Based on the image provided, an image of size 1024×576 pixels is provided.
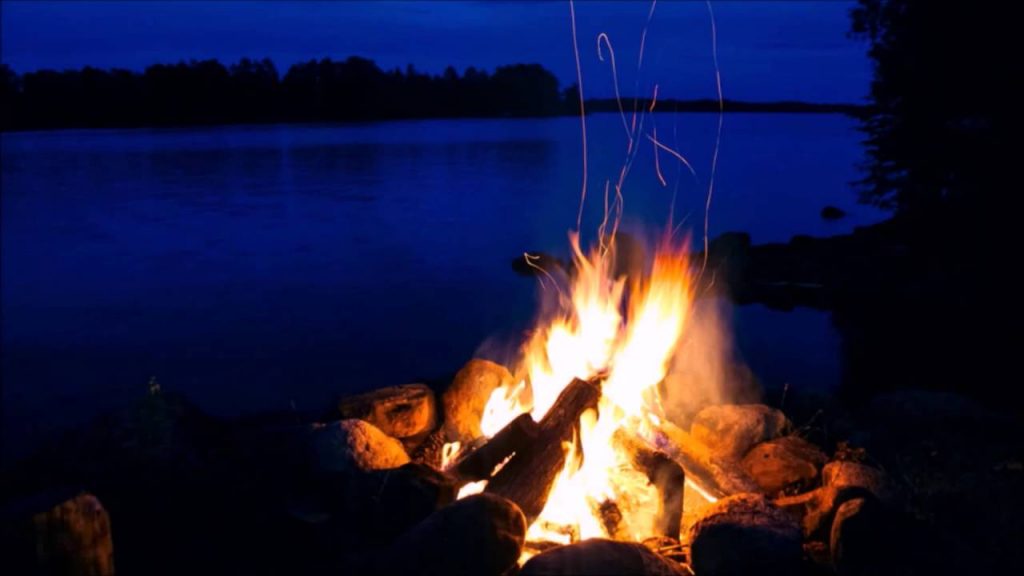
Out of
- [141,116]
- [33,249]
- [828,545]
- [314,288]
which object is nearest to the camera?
[828,545]

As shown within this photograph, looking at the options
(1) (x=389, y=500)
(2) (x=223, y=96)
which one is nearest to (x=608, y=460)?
(1) (x=389, y=500)

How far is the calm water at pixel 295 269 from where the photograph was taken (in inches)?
424

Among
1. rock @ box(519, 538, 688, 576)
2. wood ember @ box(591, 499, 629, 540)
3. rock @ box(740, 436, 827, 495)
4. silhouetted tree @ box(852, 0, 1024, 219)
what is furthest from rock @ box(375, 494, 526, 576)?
silhouetted tree @ box(852, 0, 1024, 219)

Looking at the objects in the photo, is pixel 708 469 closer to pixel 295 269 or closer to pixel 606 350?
pixel 606 350

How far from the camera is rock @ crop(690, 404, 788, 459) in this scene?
5.77m

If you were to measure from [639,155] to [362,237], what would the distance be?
3267 cm

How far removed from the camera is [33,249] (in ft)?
67.6

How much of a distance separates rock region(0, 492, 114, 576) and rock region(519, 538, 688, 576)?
2030 millimetres

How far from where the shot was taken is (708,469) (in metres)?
5.25

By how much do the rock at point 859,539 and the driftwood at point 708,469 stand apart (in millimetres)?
727

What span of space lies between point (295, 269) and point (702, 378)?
13.1 metres

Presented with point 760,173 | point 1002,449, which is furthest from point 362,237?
point 760,173

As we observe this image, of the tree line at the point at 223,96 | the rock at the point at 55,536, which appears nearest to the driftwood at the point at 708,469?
the rock at the point at 55,536

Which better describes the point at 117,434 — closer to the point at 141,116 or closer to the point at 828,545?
the point at 828,545
